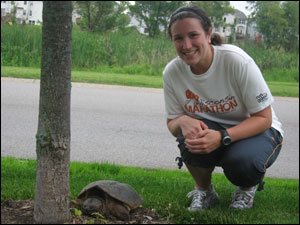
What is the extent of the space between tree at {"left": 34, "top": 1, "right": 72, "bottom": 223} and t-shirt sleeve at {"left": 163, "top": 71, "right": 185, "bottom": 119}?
95 cm

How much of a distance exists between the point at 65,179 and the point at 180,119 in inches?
37.5

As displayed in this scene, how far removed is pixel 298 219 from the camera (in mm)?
2992

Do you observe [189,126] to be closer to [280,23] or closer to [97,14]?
[97,14]

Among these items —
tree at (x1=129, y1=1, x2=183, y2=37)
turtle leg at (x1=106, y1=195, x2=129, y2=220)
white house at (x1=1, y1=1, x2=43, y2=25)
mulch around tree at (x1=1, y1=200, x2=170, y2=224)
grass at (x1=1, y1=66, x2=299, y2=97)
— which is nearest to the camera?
mulch around tree at (x1=1, y1=200, x2=170, y2=224)

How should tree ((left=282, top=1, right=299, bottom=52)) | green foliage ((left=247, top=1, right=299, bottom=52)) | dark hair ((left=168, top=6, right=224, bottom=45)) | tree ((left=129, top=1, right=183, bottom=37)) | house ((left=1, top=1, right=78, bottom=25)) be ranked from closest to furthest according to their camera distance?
dark hair ((left=168, top=6, right=224, bottom=45)) < house ((left=1, top=1, right=78, bottom=25)) < tree ((left=129, top=1, right=183, bottom=37)) < green foliage ((left=247, top=1, right=299, bottom=52)) < tree ((left=282, top=1, right=299, bottom=52))

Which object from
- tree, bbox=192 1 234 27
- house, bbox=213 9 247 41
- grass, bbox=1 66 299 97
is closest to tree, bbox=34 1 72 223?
grass, bbox=1 66 299 97

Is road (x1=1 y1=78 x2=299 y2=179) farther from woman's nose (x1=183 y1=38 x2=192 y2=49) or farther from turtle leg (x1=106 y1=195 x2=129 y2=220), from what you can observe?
woman's nose (x1=183 y1=38 x2=192 y2=49)

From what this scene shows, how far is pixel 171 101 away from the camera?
10.2ft

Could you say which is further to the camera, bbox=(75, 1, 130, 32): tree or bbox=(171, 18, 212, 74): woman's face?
bbox=(75, 1, 130, 32): tree

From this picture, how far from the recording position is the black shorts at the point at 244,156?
9.35ft

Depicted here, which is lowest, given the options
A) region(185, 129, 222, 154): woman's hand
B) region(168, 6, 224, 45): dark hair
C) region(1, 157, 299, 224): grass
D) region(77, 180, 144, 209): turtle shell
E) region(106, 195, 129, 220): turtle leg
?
region(1, 157, 299, 224): grass

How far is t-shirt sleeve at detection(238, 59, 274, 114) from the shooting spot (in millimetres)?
2822

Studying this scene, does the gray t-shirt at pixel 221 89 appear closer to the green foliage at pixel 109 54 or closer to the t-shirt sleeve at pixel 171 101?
the t-shirt sleeve at pixel 171 101

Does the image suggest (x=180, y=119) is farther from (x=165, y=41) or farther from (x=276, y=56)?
(x=276, y=56)
